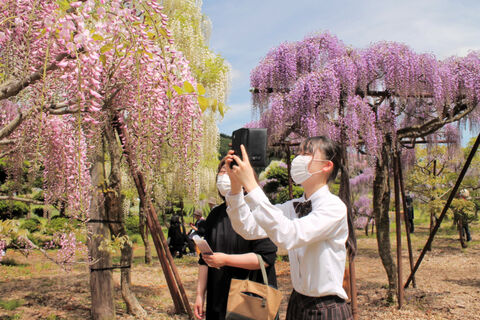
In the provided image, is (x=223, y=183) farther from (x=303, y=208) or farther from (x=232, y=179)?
(x=232, y=179)

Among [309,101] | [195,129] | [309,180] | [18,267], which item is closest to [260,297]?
[309,180]

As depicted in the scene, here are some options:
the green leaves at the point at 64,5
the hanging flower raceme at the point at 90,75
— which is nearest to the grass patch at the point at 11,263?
the hanging flower raceme at the point at 90,75

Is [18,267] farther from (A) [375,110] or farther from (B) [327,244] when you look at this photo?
(B) [327,244]

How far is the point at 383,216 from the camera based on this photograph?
218 inches

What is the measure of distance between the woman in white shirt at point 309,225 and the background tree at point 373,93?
4028 mm

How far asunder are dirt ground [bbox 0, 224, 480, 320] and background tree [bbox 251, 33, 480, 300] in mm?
631

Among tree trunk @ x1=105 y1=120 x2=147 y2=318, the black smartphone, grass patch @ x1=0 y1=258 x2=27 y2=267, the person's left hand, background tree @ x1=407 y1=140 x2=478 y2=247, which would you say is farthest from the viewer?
background tree @ x1=407 y1=140 x2=478 y2=247

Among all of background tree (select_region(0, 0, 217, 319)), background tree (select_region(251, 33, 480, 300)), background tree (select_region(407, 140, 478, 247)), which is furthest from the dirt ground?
background tree (select_region(0, 0, 217, 319))

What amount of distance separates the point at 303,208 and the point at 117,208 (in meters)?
3.04

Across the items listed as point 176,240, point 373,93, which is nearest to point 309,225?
point 373,93

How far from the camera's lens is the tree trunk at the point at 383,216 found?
533 centimetres

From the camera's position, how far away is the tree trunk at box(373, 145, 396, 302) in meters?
5.33

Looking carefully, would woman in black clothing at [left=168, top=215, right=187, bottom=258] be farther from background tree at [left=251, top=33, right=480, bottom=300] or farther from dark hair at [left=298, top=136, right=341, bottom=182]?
dark hair at [left=298, top=136, right=341, bottom=182]

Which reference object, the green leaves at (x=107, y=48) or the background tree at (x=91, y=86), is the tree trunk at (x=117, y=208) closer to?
the background tree at (x=91, y=86)
